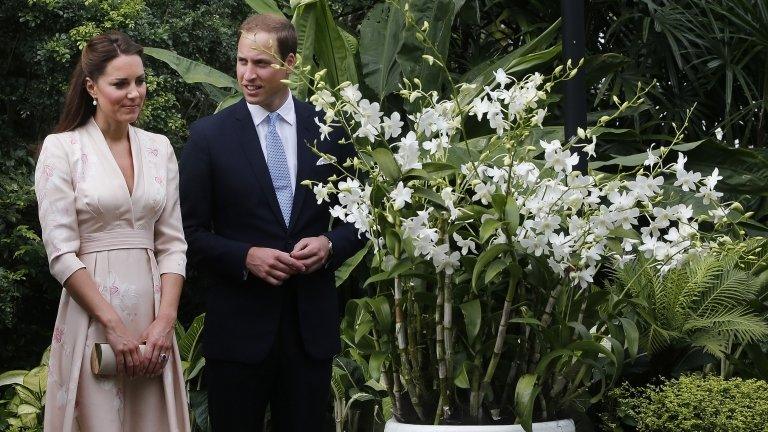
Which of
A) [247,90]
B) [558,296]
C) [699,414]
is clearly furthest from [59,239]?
[699,414]

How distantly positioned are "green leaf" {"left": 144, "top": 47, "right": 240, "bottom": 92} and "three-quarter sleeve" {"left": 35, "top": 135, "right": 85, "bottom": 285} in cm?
292

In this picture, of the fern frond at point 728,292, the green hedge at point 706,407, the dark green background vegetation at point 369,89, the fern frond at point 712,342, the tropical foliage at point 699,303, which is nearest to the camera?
the green hedge at point 706,407

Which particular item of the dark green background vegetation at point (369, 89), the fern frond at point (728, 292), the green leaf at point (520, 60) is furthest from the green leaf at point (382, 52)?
the fern frond at point (728, 292)

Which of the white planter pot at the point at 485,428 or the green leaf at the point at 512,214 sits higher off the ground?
the green leaf at the point at 512,214

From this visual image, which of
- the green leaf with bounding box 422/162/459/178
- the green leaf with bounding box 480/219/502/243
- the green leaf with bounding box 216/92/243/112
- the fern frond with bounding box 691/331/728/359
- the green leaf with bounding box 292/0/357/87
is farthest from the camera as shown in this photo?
the green leaf with bounding box 292/0/357/87

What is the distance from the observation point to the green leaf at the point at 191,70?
20.1 ft

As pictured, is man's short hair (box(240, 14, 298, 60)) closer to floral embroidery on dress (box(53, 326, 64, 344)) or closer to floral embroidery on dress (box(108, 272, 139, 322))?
floral embroidery on dress (box(108, 272, 139, 322))

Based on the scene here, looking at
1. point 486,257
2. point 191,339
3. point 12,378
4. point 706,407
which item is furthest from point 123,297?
point 12,378

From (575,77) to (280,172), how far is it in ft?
4.01

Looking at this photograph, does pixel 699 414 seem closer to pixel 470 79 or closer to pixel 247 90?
pixel 247 90

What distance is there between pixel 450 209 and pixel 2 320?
12.6 ft

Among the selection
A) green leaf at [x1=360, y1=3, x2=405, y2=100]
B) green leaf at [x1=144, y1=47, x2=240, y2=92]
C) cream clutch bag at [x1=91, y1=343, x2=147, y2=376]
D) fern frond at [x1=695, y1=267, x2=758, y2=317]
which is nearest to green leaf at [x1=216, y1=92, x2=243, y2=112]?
green leaf at [x1=144, y1=47, x2=240, y2=92]

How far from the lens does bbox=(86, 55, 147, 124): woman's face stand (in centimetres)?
331

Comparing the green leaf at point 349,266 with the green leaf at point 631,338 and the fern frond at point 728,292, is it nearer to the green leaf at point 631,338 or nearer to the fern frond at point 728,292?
the fern frond at point 728,292
